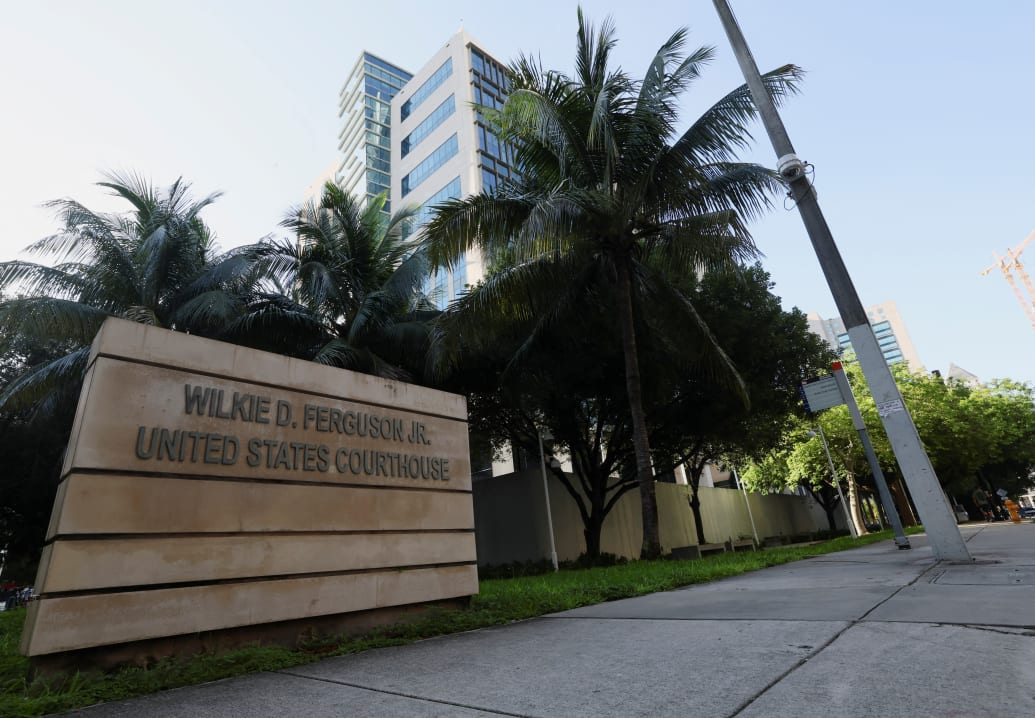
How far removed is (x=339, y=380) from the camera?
5598 mm

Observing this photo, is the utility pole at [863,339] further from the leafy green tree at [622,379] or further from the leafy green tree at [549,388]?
the leafy green tree at [549,388]

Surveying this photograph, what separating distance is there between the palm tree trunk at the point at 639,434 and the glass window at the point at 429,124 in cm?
3796

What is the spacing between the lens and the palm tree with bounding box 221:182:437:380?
49.2 ft

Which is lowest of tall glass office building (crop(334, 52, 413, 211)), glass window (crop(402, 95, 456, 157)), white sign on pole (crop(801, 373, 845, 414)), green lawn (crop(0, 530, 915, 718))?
green lawn (crop(0, 530, 915, 718))

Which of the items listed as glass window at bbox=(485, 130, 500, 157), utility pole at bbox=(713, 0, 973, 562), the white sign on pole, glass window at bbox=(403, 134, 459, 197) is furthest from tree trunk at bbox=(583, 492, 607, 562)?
glass window at bbox=(403, 134, 459, 197)

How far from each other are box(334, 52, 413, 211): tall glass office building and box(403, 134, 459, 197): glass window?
13.7 metres

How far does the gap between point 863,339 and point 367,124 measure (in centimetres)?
6880

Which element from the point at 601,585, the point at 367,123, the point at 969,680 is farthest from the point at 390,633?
the point at 367,123

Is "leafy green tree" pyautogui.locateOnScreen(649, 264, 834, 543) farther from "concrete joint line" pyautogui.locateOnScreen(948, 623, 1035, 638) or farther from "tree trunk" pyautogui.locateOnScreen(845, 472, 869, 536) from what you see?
"tree trunk" pyautogui.locateOnScreen(845, 472, 869, 536)

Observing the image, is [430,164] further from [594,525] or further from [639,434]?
[639,434]

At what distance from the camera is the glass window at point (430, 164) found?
44.3m

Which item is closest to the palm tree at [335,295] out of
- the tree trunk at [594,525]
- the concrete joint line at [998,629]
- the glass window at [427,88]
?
the tree trunk at [594,525]

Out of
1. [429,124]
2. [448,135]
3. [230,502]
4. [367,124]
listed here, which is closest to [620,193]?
[230,502]

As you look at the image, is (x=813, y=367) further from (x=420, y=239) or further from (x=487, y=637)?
(x=487, y=637)
